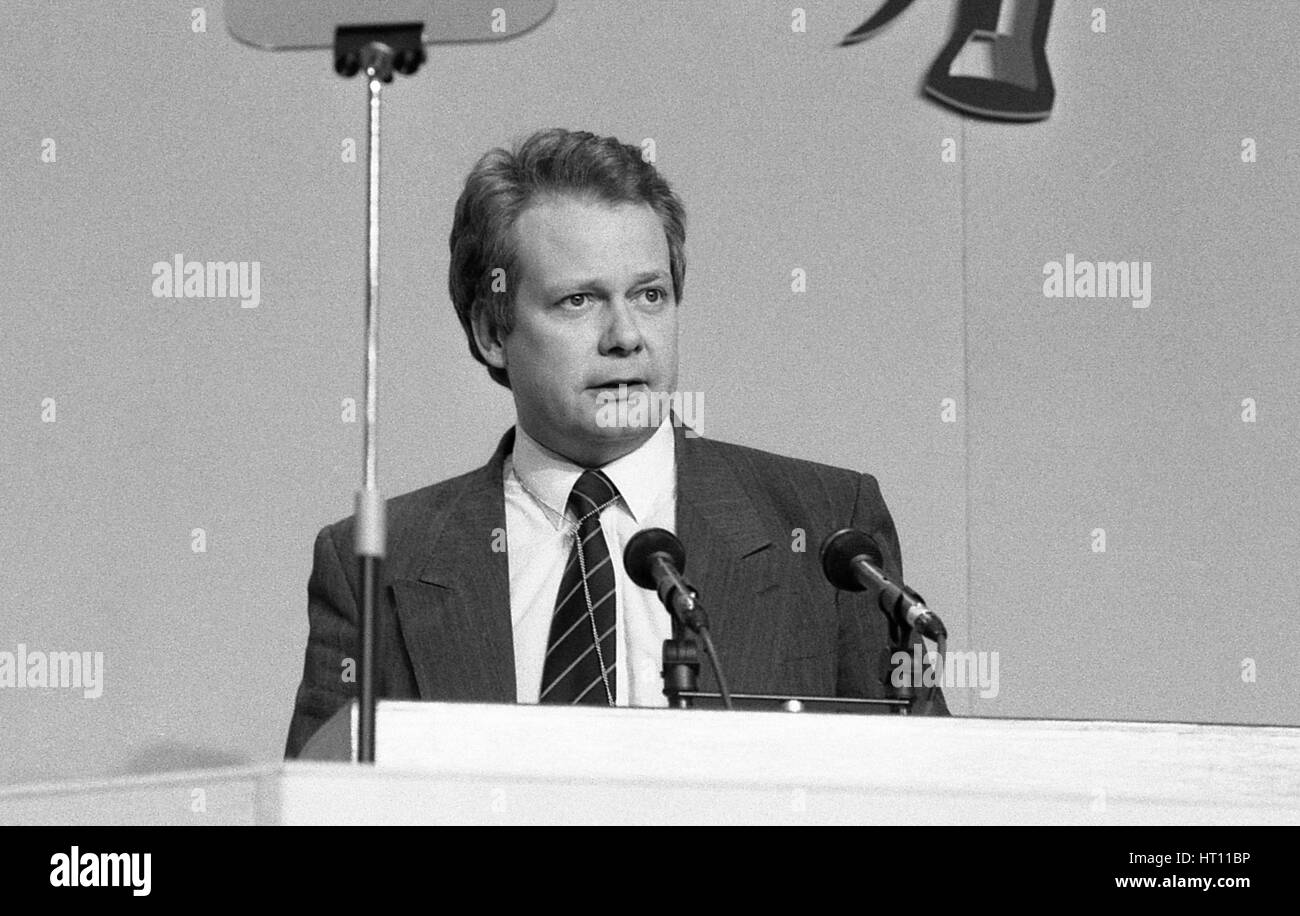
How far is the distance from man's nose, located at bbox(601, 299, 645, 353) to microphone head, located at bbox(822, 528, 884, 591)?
0.86m

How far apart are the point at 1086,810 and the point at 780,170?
262 cm

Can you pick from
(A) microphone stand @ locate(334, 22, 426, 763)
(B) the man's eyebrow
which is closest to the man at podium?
(B) the man's eyebrow

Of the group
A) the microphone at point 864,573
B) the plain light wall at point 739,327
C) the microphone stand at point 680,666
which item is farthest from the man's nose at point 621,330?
the microphone stand at point 680,666

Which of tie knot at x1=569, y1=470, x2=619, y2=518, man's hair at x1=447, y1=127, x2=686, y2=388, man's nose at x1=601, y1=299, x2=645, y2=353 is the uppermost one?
man's hair at x1=447, y1=127, x2=686, y2=388

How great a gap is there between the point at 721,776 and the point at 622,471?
4.69ft

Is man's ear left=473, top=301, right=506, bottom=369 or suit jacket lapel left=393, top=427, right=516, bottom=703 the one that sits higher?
man's ear left=473, top=301, right=506, bottom=369

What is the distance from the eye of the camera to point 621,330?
3168 millimetres

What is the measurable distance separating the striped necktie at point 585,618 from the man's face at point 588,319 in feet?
0.42

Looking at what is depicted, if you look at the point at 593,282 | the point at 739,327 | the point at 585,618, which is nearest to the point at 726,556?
the point at 585,618

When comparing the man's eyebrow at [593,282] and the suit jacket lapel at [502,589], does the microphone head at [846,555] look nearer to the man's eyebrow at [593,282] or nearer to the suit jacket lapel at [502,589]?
the suit jacket lapel at [502,589]

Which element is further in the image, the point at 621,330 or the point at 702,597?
the point at 621,330

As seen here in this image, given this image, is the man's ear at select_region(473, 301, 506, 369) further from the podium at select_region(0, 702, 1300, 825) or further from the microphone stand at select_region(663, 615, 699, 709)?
the podium at select_region(0, 702, 1300, 825)

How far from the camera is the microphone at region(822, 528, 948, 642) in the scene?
2279mm

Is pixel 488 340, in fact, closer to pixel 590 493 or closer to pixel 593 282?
pixel 593 282
